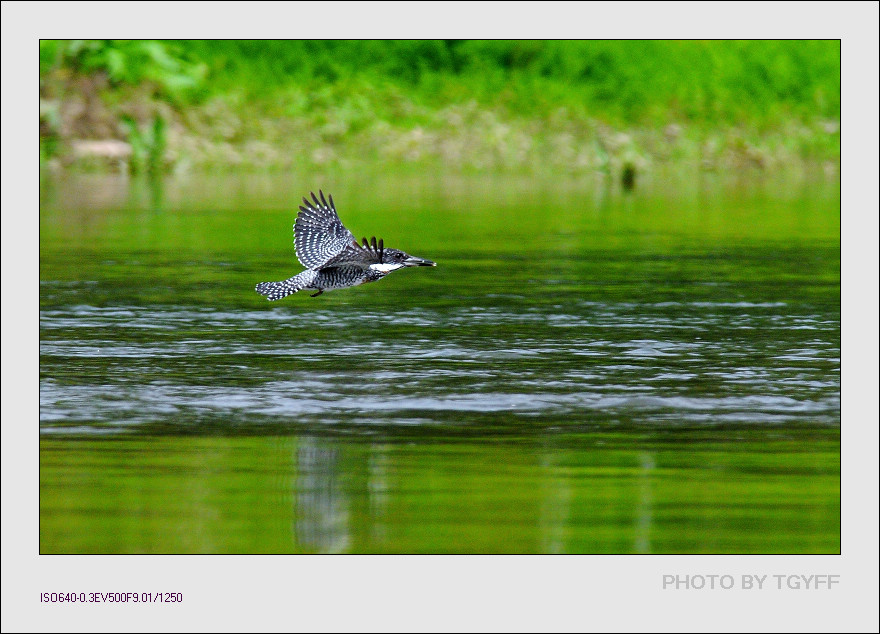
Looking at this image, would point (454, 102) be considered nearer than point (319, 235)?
No

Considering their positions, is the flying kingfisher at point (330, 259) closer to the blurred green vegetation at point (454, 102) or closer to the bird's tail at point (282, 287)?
the bird's tail at point (282, 287)

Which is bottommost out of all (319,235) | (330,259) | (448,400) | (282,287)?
(448,400)

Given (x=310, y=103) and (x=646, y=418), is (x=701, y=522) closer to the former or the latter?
(x=646, y=418)

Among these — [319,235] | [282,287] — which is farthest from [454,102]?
[282,287]

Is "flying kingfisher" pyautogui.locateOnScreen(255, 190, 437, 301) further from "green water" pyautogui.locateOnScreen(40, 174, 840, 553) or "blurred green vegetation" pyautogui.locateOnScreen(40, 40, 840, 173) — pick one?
"blurred green vegetation" pyautogui.locateOnScreen(40, 40, 840, 173)

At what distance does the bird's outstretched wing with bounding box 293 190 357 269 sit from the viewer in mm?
10462

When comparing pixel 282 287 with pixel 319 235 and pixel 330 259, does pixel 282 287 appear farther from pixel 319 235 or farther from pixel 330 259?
pixel 319 235

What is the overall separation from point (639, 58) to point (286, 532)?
29.6m

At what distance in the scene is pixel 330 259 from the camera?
10.1m

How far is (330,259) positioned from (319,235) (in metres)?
0.66

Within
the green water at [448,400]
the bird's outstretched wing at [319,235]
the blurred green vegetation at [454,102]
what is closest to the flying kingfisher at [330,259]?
the bird's outstretched wing at [319,235]

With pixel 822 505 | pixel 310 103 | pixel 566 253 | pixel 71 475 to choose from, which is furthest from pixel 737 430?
pixel 310 103

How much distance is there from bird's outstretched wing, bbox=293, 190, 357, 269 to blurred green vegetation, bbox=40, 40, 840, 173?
62.4 ft

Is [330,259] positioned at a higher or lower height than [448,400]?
higher
